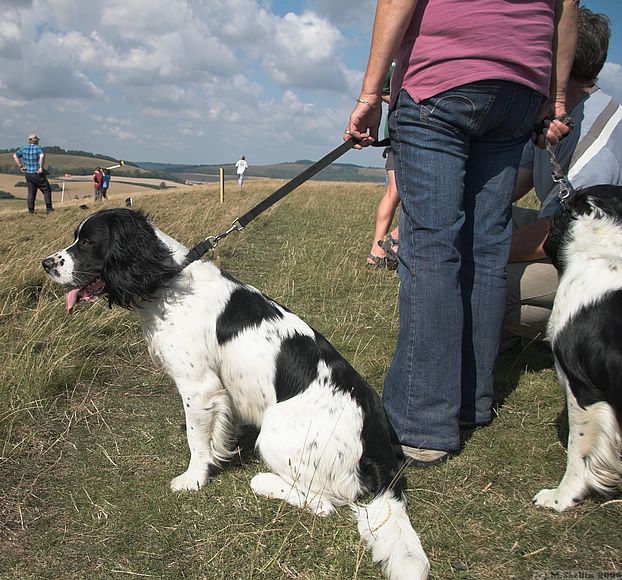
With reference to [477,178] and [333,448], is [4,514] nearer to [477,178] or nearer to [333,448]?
[333,448]

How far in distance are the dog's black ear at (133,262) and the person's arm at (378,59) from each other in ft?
3.93

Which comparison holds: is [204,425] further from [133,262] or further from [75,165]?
[75,165]

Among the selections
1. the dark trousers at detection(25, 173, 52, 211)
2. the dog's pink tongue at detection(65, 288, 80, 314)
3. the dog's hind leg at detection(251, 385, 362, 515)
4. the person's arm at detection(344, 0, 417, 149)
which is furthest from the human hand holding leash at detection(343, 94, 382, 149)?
the dark trousers at detection(25, 173, 52, 211)

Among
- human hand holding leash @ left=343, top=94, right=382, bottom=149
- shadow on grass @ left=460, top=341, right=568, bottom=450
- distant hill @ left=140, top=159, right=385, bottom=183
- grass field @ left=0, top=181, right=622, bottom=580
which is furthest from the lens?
distant hill @ left=140, top=159, right=385, bottom=183

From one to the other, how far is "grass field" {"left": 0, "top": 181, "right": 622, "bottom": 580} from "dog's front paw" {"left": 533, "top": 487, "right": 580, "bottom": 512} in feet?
0.13

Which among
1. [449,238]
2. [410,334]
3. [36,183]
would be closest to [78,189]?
[36,183]

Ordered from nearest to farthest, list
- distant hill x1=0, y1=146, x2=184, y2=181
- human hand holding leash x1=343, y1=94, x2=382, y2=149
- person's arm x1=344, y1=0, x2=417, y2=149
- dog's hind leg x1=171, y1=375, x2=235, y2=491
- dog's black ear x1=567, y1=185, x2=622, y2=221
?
person's arm x1=344, y1=0, x2=417, y2=149 < dog's black ear x1=567, y1=185, x2=622, y2=221 < human hand holding leash x1=343, y1=94, x2=382, y2=149 < dog's hind leg x1=171, y1=375, x2=235, y2=491 < distant hill x1=0, y1=146, x2=184, y2=181

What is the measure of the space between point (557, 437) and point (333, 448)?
1513 millimetres

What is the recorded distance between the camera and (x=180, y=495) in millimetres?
2723

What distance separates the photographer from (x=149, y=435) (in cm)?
331

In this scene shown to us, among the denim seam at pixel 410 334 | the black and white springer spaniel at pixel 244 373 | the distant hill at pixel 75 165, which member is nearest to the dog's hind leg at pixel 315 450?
the black and white springer spaniel at pixel 244 373

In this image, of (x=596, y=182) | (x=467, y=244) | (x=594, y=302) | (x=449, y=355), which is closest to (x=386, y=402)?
(x=449, y=355)

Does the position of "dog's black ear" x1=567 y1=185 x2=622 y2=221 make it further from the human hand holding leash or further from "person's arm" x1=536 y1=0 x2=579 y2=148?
the human hand holding leash

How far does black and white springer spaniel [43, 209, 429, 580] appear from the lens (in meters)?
2.54
